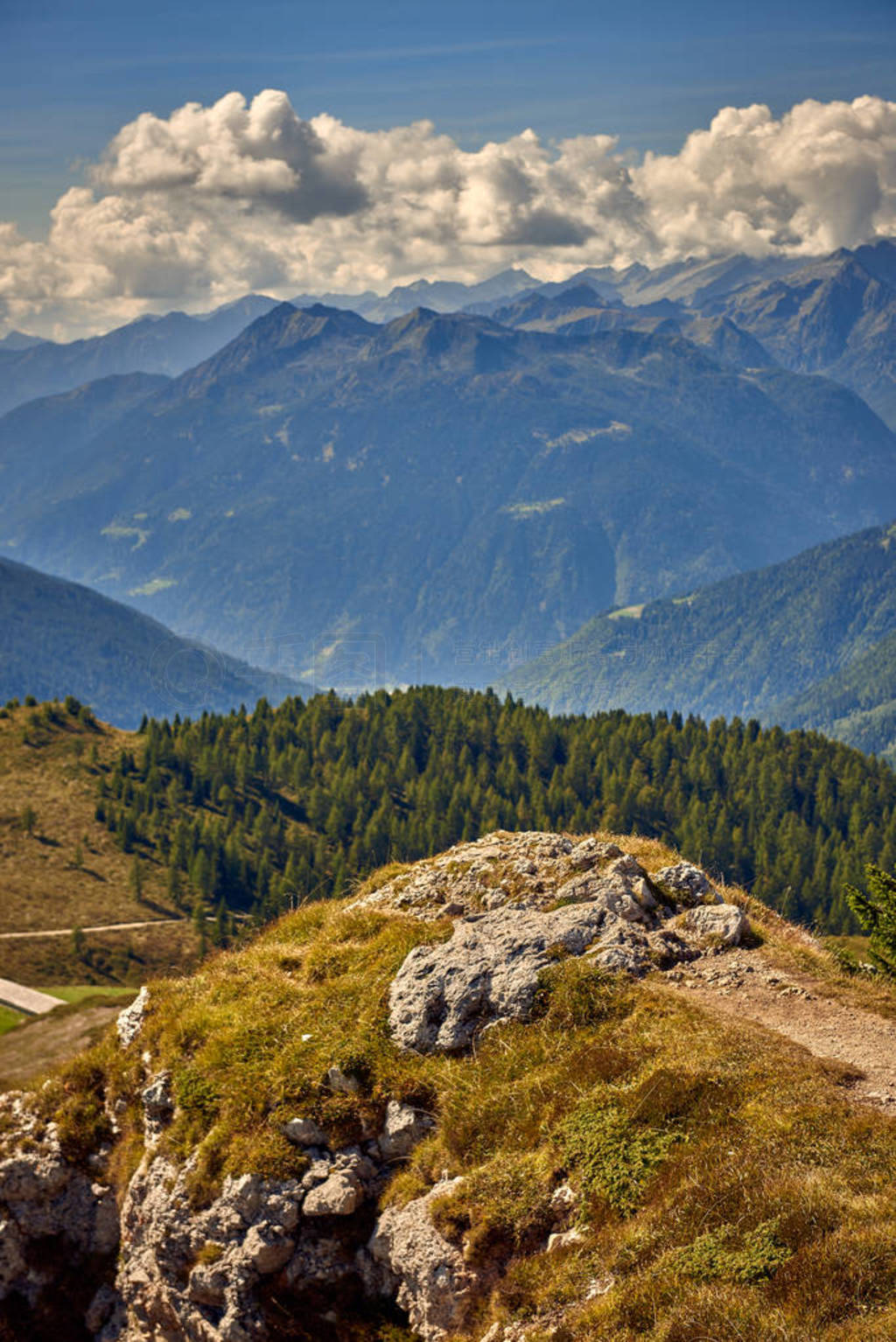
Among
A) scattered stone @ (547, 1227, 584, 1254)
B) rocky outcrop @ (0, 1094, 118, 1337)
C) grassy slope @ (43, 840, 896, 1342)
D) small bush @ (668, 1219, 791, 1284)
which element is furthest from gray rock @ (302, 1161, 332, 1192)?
small bush @ (668, 1219, 791, 1284)

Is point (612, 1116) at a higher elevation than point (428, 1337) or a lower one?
higher

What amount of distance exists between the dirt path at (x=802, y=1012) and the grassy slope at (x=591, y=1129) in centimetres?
75

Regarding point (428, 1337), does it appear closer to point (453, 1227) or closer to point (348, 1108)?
point (453, 1227)

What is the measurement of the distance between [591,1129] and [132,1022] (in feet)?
46.4

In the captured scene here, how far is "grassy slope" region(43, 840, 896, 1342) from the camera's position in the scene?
1680 centimetres

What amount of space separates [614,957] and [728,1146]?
6.77 meters

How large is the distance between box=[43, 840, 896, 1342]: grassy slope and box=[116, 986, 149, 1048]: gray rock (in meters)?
0.43

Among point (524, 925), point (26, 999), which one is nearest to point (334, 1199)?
point (524, 925)

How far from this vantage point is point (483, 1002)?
2606cm

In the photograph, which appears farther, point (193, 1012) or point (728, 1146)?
point (193, 1012)

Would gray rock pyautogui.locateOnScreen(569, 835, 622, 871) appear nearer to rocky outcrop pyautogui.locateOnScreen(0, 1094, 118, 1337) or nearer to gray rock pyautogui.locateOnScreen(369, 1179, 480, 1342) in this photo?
gray rock pyautogui.locateOnScreen(369, 1179, 480, 1342)

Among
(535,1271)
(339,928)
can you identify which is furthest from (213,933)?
(535,1271)

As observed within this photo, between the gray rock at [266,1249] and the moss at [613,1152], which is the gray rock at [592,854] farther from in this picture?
the gray rock at [266,1249]

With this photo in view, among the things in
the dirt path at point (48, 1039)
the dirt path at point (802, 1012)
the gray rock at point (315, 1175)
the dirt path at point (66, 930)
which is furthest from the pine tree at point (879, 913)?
the dirt path at point (66, 930)
